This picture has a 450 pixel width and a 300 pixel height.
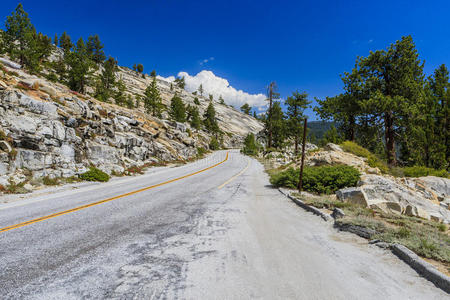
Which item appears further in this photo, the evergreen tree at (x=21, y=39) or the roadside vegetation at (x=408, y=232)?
the evergreen tree at (x=21, y=39)

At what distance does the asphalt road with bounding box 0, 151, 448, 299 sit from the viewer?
2975 millimetres

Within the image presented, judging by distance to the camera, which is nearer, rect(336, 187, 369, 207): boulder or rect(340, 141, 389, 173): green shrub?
rect(336, 187, 369, 207): boulder

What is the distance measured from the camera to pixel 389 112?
50.9 ft

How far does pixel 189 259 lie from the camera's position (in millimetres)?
3859

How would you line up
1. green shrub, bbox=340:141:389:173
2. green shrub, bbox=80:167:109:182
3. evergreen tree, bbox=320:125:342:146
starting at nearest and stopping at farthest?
1. green shrub, bbox=80:167:109:182
2. green shrub, bbox=340:141:389:173
3. evergreen tree, bbox=320:125:342:146

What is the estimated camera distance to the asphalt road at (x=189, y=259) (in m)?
2.97

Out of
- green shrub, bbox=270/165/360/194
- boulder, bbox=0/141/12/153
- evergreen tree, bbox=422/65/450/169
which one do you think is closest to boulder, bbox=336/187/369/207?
green shrub, bbox=270/165/360/194

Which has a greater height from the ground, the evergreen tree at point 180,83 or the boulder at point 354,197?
the evergreen tree at point 180,83

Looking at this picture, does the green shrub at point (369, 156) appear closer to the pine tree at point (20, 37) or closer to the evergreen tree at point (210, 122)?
the pine tree at point (20, 37)

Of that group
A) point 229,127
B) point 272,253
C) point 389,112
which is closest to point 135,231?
point 272,253

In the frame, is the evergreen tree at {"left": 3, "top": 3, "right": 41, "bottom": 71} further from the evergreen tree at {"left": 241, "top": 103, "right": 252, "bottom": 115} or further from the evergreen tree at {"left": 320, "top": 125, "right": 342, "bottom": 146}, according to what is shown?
the evergreen tree at {"left": 241, "top": 103, "right": 252, "bottom": 115}

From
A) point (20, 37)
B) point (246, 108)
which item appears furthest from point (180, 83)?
point (20, 37)

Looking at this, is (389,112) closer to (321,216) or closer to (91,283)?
(321,216)

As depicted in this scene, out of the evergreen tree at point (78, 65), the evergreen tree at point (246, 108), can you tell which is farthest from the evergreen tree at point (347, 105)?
the evergreen tree at point (246, 108)
